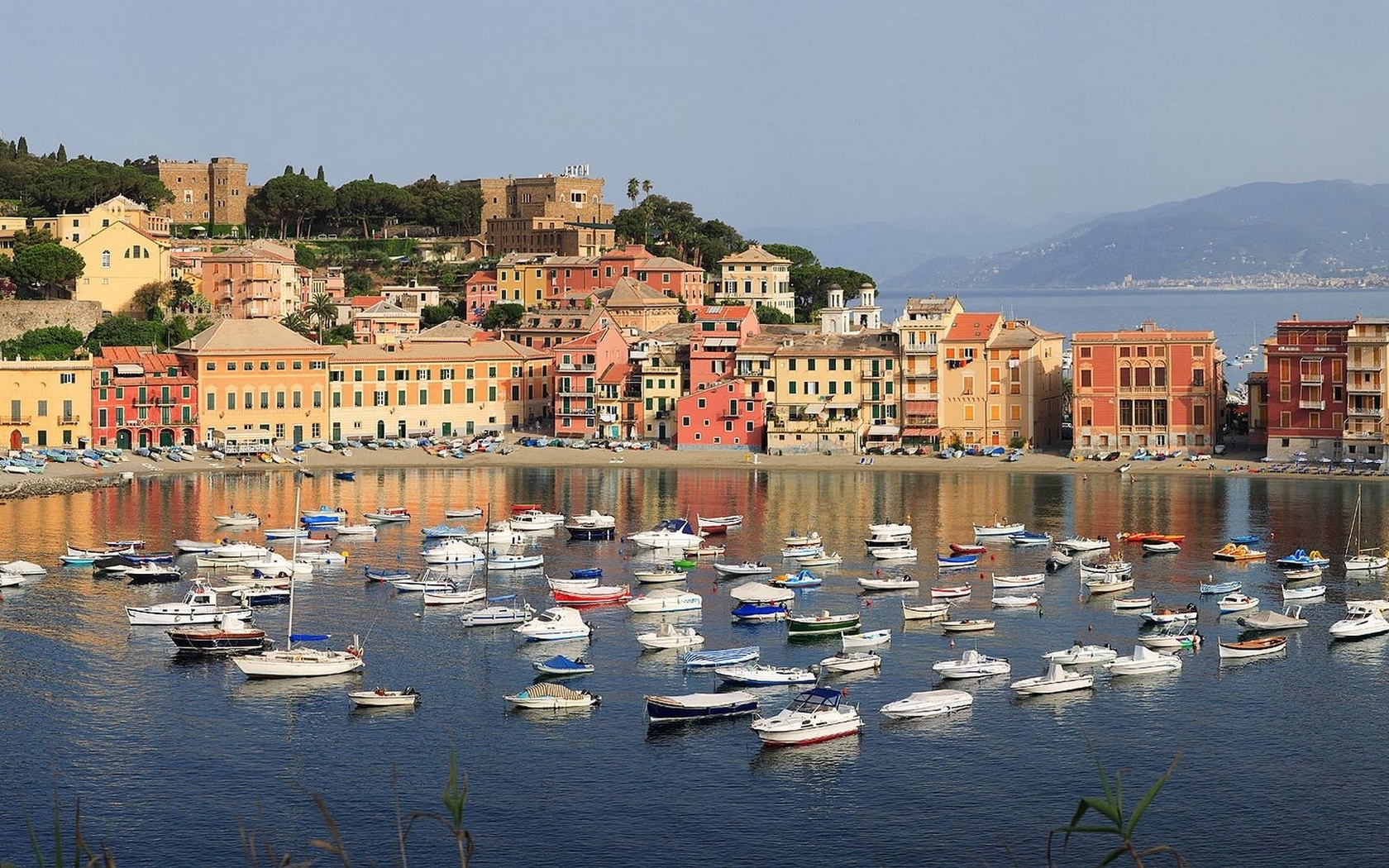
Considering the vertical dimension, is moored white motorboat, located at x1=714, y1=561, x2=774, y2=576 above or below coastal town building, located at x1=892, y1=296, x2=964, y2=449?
below

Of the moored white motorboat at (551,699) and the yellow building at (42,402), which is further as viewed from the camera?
the yellow building at (42,402)

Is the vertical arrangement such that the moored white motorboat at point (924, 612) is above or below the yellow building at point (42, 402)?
below

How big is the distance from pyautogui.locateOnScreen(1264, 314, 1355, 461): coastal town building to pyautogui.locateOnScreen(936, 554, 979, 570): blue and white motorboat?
2745cm

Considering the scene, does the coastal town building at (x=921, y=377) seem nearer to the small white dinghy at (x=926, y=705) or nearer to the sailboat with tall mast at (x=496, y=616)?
the sailboat with tall mast at (x=496, y=616)

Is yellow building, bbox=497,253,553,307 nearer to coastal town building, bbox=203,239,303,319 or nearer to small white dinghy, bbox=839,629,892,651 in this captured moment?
coastal town building, bbox=203,239,303,319

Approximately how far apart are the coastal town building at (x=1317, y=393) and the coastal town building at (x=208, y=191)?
70.9 metres

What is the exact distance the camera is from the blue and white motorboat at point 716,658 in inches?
1684

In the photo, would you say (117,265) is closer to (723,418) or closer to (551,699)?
(723,418)

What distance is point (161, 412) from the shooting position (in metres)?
85.1

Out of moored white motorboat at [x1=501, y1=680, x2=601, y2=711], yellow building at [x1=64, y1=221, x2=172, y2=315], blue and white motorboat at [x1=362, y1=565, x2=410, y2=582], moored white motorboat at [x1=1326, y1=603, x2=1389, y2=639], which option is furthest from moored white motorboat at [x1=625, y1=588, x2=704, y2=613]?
yellow building at [x1=64, y1=221, x2=172, y2=315]

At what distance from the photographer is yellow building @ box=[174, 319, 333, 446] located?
85.6 m

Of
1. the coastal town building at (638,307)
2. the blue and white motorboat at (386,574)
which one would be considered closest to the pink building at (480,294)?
the coastal town building at (638,307)

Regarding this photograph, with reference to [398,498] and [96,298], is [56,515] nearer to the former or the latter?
[398,498]

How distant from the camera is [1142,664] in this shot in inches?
1689
